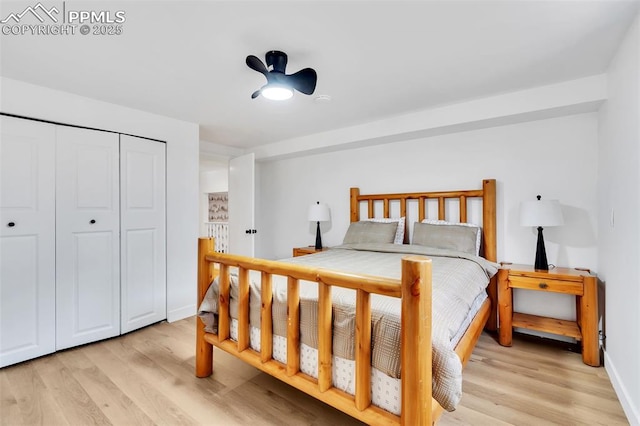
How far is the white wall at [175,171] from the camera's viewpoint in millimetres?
2557

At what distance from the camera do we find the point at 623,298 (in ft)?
5.58

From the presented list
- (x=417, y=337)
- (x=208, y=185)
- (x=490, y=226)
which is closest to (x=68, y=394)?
(x=417, y=337)

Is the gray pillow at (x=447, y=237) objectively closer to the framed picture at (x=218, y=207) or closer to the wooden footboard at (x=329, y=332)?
the wooden footboard at (x=329, y=332)

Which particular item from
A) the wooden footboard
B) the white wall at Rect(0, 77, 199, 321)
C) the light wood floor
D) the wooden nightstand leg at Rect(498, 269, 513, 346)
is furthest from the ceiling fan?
the wooden nightstand leg at Rect(498, 269, 513, 346)

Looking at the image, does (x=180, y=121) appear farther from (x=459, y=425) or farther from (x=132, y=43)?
(x=459, y=425)

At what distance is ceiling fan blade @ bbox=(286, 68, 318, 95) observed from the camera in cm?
185

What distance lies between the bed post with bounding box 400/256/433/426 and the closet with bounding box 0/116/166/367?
268 cm

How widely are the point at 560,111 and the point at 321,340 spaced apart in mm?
2610

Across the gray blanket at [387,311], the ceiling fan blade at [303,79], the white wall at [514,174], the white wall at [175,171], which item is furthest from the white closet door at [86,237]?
the white wall at [514,174]

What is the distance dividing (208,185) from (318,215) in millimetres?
3994

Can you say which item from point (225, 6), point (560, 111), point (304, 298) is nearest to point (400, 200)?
point (560, 111)

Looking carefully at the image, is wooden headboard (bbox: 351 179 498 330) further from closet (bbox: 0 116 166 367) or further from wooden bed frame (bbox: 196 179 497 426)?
closet (bbox: 0 116 166 367)

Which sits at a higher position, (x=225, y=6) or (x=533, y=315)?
(x=225, y=6)

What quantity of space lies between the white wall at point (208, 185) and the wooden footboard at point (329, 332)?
4727 millimetres
